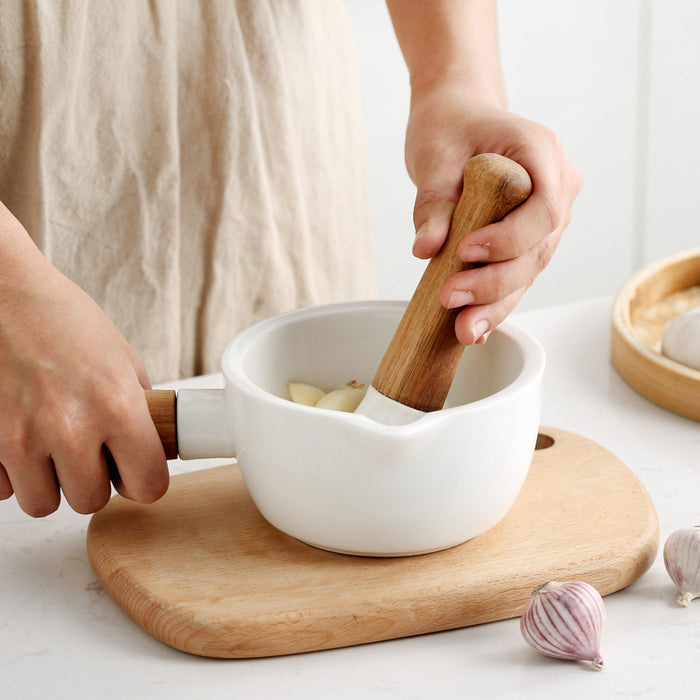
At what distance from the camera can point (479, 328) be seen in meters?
0.67

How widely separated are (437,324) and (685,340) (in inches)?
15.4

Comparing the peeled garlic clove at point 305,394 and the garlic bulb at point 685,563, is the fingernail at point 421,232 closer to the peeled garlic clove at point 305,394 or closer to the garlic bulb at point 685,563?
the peeled garlic clove at point 305,394

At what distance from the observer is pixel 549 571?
25.3 inches

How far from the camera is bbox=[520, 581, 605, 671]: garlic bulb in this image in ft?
1.86

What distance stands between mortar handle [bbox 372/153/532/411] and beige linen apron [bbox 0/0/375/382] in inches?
18.7

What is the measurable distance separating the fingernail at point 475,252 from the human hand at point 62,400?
0.87 ft

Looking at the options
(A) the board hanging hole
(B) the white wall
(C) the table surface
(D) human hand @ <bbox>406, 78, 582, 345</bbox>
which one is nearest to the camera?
(C) the table surface

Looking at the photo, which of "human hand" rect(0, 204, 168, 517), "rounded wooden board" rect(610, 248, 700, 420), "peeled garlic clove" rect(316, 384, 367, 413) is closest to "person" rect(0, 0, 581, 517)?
"human hand" rect(0, 204, 168, 517)

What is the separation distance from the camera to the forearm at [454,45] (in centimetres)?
93

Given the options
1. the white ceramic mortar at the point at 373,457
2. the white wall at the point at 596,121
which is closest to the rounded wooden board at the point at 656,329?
the white ceramic mortar at the point at 373,457

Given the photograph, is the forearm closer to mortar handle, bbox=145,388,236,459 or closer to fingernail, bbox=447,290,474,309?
fingernail, bbox=447,290,474,309

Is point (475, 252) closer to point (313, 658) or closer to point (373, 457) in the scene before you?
point (373, 457)

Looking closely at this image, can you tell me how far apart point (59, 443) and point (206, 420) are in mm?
111

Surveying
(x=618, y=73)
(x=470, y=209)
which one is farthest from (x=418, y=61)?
(x=618, y=73)
